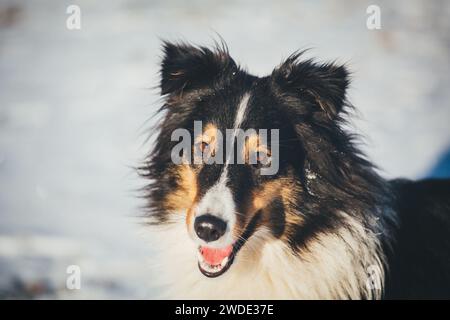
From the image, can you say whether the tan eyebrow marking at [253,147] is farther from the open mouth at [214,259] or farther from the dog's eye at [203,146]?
the open mouth at [214,259]

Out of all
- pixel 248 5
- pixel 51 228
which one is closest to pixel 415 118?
pixel 248 5

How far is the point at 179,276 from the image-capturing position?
2945 mm

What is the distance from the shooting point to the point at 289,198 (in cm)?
272

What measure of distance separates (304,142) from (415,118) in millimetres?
1992

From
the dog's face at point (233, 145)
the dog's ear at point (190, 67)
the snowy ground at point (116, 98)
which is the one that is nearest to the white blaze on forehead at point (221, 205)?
the dog's face at point (233, 145)

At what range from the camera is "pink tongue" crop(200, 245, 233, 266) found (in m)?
2.64

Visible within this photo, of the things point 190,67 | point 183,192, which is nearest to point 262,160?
point 183,192

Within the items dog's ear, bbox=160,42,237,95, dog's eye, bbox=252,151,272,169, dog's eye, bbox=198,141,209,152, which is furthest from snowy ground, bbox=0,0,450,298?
dog's eye, bbox=252,151,272,169

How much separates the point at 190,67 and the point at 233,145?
561 millimetres

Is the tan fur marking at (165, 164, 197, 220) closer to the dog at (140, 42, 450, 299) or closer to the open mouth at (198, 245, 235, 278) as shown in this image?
the dog at (140, 42, 450, 299)

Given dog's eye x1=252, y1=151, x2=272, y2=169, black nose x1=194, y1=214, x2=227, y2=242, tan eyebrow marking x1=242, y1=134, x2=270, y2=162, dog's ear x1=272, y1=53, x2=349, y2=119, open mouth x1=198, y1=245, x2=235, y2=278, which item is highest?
dog's ear x1=272, y1=53, x2=349, y2=119

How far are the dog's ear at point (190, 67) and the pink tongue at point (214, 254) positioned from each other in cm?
96

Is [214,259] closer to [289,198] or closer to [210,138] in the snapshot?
[289,198]
